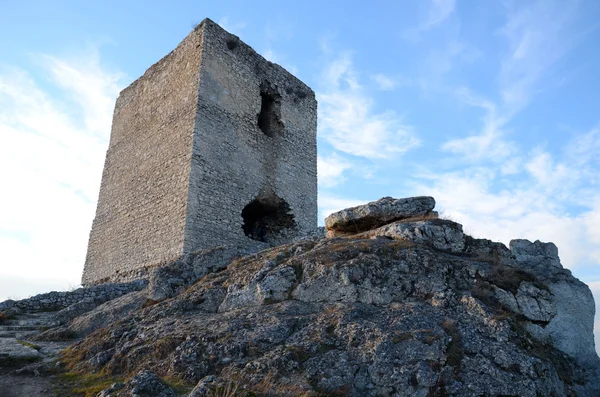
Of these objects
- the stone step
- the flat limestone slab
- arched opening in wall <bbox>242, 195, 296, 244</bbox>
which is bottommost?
the flat limestone slab

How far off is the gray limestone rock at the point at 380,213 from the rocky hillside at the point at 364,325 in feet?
2.49

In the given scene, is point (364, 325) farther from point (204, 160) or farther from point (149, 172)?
point (149, 172)

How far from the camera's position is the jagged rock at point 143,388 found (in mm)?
4648

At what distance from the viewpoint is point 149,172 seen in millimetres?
15547

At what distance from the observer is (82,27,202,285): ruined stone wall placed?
46.2 ft

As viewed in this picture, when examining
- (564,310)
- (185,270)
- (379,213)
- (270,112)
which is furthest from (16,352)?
(270,112)

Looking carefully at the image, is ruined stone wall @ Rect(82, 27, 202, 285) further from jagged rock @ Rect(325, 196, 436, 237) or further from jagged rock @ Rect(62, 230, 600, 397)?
jagged rock @ Rect(62, 230, 600, 397)

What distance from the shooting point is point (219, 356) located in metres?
5.37

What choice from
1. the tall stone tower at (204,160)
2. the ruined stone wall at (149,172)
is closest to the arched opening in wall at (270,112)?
the tall stone tower at (204,160)

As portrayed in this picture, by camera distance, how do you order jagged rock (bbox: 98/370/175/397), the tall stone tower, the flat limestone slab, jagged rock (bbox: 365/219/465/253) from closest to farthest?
jagged rock (bbox: 98/370/175/397) → the flat limestone slab → jagged rock (bbox: 365/219/465/253) → the tall stone tower

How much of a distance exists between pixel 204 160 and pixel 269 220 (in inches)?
154

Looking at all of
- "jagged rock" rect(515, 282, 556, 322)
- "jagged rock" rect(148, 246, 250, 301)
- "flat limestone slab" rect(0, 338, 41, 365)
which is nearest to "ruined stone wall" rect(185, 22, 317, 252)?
"jagged rock" rect(148, 246, 250, 301)

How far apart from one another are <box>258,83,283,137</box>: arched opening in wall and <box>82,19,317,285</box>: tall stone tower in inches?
1.4

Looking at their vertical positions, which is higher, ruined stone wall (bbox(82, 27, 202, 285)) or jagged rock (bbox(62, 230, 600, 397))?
ruined stone wall (bbox(82, 27, 202, 285))
